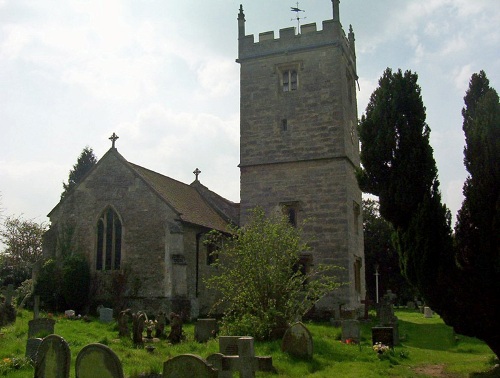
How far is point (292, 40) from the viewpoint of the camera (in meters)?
25.2

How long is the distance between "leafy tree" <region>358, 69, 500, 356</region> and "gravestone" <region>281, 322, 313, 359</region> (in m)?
2.60

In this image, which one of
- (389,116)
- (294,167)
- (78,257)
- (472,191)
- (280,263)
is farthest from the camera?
(294,167)

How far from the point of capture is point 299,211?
23.3 metres

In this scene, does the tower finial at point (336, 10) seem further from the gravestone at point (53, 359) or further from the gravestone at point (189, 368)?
the gravestone at point (189, 368)

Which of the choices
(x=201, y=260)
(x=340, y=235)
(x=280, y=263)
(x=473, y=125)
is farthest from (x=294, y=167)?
(x=473, y=125)

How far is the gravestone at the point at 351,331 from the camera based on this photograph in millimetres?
14898

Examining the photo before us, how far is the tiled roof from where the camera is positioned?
22.6 meters

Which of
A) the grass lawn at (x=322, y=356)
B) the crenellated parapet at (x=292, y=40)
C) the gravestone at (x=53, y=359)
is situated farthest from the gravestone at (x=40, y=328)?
the crenellated parapet at (x=292, y=40)

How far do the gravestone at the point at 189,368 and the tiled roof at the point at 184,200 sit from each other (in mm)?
14434

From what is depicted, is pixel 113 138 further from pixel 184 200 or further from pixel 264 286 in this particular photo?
pixel 264 286

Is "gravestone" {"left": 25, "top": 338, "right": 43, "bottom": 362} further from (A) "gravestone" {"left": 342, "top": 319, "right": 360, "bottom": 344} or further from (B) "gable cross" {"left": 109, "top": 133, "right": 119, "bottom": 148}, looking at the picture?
(B) "gable cross" {"left": 109, "top": 133, "right": 119, "bottom": 148}

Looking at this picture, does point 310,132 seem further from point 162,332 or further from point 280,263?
point 162,332

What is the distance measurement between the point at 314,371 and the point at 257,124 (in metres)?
15.3

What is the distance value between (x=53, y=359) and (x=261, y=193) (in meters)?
16.6
